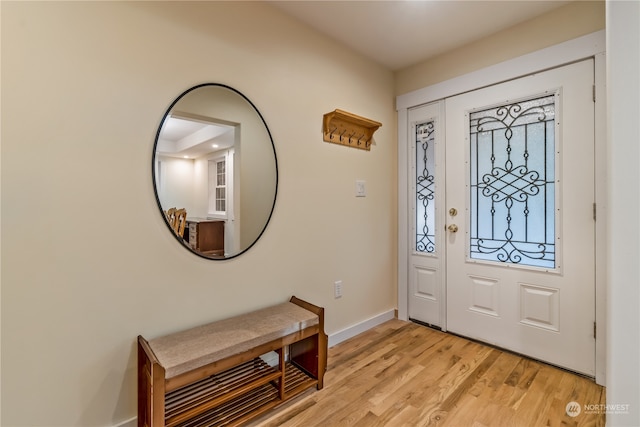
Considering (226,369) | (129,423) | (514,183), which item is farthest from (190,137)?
(514,183)

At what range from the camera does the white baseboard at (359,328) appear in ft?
7.59

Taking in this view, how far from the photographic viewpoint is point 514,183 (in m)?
2.14

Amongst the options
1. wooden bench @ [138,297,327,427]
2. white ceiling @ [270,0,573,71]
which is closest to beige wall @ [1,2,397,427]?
wooden bench @ [138,297,327,427]

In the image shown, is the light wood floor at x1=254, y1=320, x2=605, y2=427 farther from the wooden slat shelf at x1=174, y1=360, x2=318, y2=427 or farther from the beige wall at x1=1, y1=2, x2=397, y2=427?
the beige wall at x1=1, y1=2, x2=397, y2=427

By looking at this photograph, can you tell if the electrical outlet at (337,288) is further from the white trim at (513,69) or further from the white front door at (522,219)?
the white trim at (513,69)

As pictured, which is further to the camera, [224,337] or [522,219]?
[522,219]

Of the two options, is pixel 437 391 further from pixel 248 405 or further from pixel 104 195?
pixel 104 195

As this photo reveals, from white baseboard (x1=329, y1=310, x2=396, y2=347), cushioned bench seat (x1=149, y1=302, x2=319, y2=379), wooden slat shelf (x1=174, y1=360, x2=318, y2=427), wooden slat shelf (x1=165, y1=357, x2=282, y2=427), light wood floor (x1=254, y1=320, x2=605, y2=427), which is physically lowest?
light wood floor (x1=254, y1=320, x2=605, y2=427)

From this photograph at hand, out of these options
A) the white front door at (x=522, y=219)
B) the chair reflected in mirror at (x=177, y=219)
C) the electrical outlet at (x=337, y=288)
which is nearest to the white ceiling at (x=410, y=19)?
the white front door at (x=522, y=219)

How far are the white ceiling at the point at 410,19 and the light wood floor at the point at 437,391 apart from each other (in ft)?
7.93

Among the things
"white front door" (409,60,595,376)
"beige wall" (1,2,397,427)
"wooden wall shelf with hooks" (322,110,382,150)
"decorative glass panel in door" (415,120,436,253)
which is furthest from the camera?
"decorative glass panel in door" (415,120,436,253)

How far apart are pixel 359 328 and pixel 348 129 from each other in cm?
169

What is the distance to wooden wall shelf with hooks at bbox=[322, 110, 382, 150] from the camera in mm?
2219

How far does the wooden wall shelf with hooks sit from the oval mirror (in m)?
0.54
